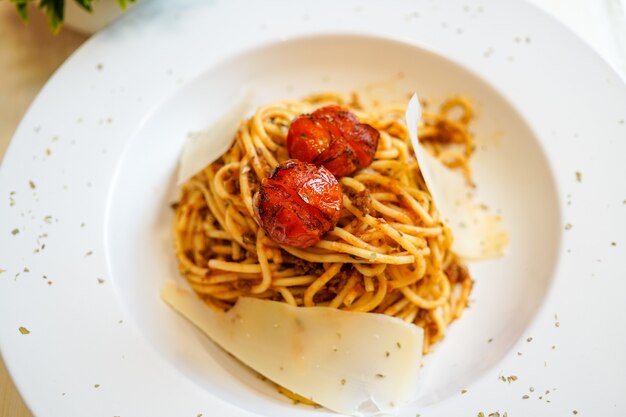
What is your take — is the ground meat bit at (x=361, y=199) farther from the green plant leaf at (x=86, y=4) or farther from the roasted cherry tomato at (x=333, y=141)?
the green plant leaf at (x=86, y=4)

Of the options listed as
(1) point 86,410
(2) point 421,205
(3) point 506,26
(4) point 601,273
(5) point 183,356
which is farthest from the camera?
(3) point 506,26

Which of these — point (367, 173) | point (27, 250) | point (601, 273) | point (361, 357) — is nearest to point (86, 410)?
point (27, 250)

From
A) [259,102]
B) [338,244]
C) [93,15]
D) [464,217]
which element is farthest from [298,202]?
[93,15]

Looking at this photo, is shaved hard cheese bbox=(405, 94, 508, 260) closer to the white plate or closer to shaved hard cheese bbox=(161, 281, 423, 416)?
the white plate

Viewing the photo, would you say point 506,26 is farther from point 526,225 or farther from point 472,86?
point 526,225

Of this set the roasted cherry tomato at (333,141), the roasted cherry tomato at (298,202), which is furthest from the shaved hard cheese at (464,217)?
the roasted cherry tomato at (298,202)

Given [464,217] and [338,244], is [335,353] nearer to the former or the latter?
[338,244]

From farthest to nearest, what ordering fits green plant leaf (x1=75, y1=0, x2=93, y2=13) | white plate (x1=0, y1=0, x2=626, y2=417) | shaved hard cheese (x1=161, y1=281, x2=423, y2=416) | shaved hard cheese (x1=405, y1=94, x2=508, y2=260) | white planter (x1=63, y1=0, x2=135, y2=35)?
white planter (x1=63, y1=0, x2=135, y2=35), green plant leaf (x1=75, y1=0, x2=93, y2=13), shaved hard cheese (x1=405, y1=94, x2=508, y2=260), shaved hard cheese (x1=161, y1=281, x2=423, y2=416), white plate (x1=0, y1=0, x2=626, y2=417)

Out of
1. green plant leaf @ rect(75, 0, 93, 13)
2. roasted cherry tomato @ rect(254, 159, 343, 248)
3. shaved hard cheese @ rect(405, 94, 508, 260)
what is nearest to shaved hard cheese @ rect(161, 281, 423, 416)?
roasted cherry tomato @ rect(254, 159, 343, 248)
